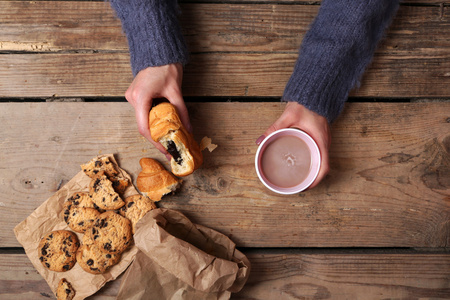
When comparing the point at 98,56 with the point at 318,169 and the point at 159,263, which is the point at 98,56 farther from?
the point at 318,169

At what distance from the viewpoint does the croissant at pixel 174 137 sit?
116 cm

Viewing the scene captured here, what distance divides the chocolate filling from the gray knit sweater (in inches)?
12.1

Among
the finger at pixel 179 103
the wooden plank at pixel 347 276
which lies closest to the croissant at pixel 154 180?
the finger at pixel 179 103

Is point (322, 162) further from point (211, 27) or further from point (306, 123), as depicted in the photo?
point (211, 27)

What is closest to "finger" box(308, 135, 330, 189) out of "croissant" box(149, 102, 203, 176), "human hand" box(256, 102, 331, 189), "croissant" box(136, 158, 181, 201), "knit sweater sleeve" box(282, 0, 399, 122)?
"human hand" box(256, 102, 331, 189)

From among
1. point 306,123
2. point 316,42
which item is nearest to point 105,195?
point 306,123

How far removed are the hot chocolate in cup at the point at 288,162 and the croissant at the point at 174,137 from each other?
0.25 metres

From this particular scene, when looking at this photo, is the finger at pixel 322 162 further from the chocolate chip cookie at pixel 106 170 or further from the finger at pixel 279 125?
the chocolate chip cookie at pixel 106 170

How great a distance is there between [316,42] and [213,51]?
45cm

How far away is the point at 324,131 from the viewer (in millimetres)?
1344

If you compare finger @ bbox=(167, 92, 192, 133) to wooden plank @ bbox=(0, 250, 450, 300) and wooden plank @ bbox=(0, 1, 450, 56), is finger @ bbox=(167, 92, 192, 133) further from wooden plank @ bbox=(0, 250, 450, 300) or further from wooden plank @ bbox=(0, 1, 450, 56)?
wooden plank @ bbox=(0, 250, 450, 300)

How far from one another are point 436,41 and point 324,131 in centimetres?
75

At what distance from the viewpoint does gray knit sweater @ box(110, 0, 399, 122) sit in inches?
50.5

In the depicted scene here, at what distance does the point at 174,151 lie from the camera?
1.23 meters
